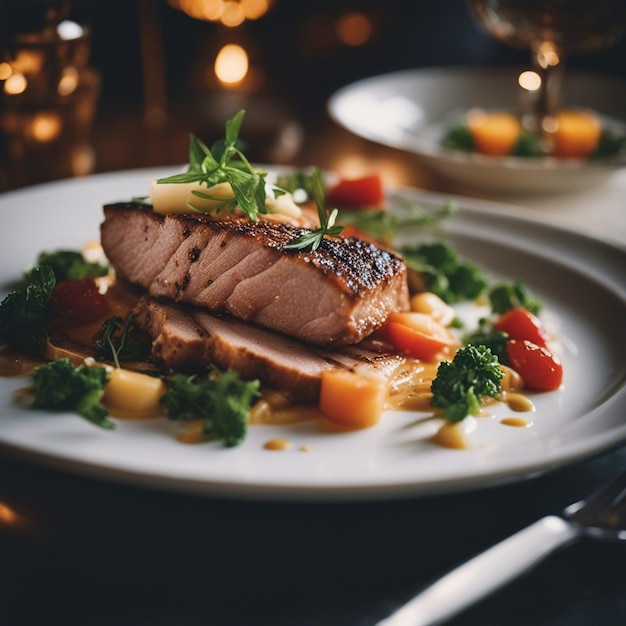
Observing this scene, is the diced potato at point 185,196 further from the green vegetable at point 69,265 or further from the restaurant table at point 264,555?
the restaurant table at point 264,555

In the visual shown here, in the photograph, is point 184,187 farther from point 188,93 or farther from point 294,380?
point 188,93

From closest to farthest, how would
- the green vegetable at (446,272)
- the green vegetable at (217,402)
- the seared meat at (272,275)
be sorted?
the green vegetable at (217,402), the seared meat at (272,275), the green vegetable at (446,272)

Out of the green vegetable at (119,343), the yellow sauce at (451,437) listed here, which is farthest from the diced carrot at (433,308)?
the green vegetable at (119,343)

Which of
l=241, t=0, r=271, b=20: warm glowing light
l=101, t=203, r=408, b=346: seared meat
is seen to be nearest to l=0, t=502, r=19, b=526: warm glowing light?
l=101, t=203, r=408, b=346: seared meat

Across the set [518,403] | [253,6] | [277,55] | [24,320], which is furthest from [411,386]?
[277,55]

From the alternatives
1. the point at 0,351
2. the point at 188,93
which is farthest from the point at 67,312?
the point at 188,93

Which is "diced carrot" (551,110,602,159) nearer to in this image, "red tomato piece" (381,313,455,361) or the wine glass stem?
the wine glass stem

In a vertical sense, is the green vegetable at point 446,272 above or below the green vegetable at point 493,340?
above

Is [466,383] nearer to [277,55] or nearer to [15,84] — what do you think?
[15,84]
